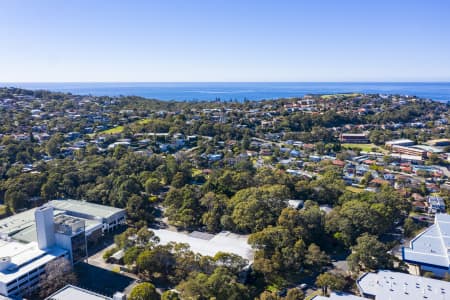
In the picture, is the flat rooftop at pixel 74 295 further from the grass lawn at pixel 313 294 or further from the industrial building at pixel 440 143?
the industrial building at pixel 440 143

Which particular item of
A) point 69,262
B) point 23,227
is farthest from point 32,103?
point 69,262

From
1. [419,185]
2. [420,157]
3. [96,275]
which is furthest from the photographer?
[420,157]

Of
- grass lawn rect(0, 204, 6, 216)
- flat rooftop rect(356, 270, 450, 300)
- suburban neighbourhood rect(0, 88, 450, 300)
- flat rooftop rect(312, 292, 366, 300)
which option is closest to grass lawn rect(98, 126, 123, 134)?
suburban neighbourhood rect(0, 88, 450, 300)

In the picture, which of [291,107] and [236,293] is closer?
[236,293]

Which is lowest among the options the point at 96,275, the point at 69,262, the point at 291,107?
the point at 96,275

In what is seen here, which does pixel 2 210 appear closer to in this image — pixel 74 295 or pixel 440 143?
pixel 74 295

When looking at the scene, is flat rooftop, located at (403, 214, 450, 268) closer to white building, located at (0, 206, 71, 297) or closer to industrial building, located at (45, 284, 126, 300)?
industrial building, located at (45, 284, 126, 300)

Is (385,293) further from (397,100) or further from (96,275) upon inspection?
(397,100)

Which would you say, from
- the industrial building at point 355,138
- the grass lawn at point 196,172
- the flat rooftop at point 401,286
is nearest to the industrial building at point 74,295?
the flat rooftop at point 401,286
